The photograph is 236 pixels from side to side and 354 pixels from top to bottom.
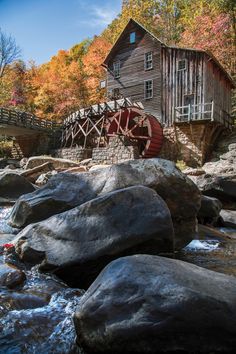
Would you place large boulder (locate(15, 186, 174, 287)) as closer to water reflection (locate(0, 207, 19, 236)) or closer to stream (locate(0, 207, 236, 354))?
stream (locate(0, 207, 236, 354))

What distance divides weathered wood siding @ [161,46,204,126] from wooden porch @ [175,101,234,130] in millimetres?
354

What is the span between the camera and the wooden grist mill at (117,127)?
58.7 ft

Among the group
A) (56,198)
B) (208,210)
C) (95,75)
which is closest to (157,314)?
(56,198)

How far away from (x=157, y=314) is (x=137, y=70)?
1997cm

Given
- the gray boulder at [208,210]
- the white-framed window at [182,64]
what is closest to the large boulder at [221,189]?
the gray boulder at [208,210]

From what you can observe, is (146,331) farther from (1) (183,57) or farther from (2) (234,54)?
(2) (234,54)

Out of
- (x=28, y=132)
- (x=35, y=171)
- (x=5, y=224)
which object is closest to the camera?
(x=5, y=224)

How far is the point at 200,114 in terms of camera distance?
57.0ft

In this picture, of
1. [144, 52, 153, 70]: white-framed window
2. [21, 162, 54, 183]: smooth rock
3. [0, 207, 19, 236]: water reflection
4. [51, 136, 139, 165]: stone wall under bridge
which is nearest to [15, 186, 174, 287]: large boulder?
[0, 207, 19, 236]: water reflection

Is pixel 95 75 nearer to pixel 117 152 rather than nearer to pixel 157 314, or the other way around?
pixel 117 152

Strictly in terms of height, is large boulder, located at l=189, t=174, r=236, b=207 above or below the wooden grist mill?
below

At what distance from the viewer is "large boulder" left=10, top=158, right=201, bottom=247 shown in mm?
4641

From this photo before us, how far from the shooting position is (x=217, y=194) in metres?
8.79

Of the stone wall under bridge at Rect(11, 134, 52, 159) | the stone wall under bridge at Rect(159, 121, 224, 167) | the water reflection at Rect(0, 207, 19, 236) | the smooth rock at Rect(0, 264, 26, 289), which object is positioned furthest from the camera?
the stone wall under bridge at Rect(11, 134, 52, 159)
